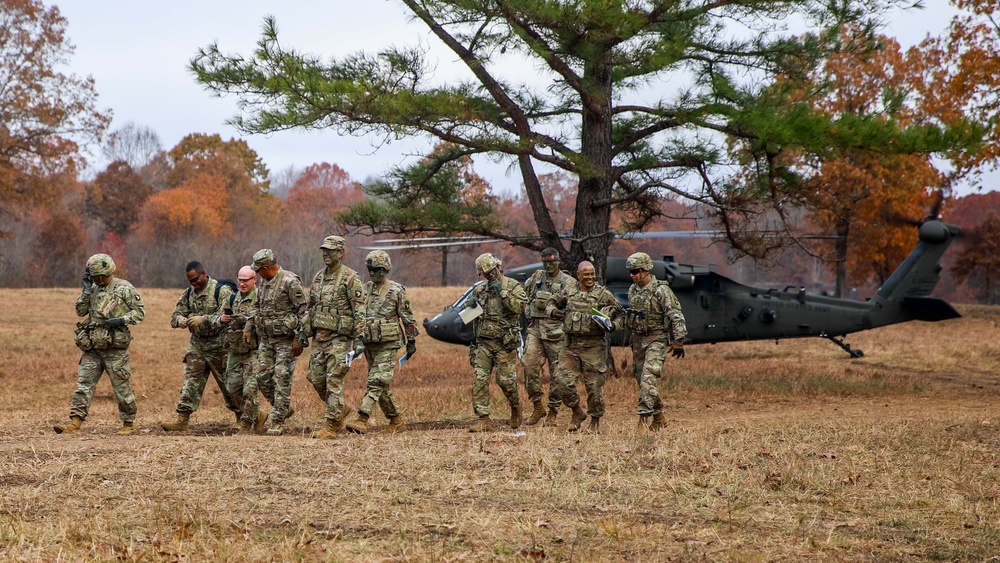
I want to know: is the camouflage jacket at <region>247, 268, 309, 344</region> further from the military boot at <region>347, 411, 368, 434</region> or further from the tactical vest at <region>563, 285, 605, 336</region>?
the tactical vest at <region>563, 285, 605, 336</region>

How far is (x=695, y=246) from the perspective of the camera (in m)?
68.1

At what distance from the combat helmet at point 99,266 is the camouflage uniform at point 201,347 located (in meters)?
0.84

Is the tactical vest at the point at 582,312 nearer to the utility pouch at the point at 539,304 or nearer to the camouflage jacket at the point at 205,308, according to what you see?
the utility pouch at the point at 539,304

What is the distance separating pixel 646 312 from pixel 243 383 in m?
4.56

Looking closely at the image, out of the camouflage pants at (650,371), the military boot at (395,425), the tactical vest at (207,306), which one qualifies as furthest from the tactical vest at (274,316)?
the camouflage pants at (650,371)

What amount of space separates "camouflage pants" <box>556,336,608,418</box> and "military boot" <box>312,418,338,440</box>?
2.54 metres

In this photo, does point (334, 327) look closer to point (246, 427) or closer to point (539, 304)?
point (246, 427)

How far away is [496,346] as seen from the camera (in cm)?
1158

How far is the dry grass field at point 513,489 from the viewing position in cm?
598

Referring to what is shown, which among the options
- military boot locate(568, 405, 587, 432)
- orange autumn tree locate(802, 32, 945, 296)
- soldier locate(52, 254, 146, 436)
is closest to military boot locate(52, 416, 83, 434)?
soldier locate(52, 254, 146, 436)

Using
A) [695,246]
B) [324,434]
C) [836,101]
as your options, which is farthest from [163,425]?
[695,246]

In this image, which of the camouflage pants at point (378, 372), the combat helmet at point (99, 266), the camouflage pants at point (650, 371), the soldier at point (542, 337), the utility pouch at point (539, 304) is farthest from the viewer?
the utility pouch at point (539, 304)

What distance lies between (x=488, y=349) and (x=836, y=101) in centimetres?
2705

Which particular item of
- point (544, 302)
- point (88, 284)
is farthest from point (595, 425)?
point (88, 284)
